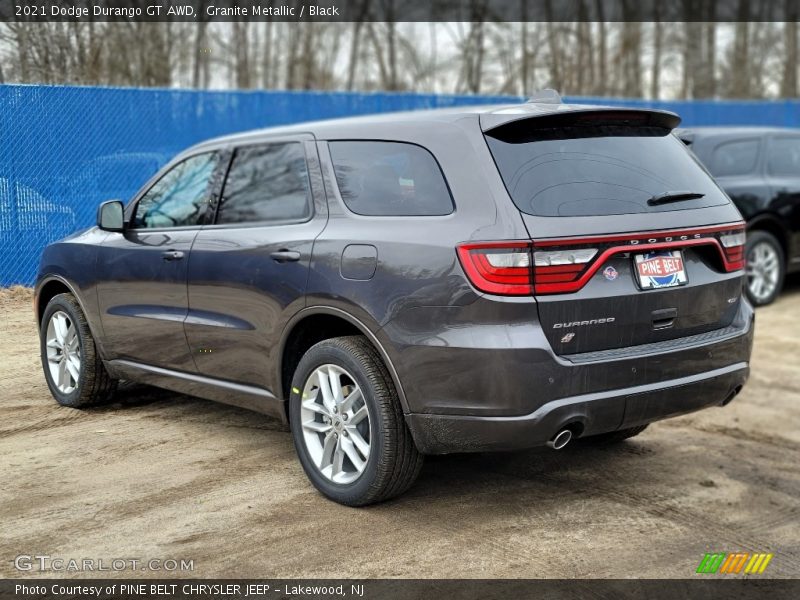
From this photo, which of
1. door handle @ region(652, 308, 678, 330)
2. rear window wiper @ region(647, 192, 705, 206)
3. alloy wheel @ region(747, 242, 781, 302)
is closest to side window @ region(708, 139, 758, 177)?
alloy wheel @ region(747, 242, 781, 302)

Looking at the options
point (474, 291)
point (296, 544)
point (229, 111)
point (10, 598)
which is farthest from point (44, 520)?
point (229, 111)

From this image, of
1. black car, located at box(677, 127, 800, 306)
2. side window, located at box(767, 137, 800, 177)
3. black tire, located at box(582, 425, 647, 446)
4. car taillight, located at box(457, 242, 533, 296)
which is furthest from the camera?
side window, located at box(767, 137, 800, 177)

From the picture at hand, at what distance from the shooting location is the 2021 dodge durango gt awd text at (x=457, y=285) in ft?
12.6

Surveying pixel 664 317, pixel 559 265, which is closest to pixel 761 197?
pixel 664 317

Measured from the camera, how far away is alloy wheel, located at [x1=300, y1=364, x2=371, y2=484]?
170 inches

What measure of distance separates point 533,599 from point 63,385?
379 centimetres

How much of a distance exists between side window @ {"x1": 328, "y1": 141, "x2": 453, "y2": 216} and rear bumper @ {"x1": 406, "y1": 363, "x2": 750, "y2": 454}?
3.00 feet

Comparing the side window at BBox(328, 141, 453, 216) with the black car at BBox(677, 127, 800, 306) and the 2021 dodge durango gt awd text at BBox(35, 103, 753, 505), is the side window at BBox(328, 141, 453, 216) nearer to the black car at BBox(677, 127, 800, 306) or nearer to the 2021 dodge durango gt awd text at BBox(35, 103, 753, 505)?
the 2021 dodge durango gt awd text at BBox(35, 103, 753, 505)

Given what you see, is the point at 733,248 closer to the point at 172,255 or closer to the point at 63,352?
the point at 172,255

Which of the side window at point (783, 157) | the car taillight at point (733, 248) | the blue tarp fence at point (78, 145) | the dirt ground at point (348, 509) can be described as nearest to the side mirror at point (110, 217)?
the blue tarp fence at point (78, 145)

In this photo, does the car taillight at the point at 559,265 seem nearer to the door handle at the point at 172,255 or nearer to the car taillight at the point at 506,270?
the car taillight at the point at 506,270

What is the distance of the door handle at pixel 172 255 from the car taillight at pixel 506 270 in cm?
210

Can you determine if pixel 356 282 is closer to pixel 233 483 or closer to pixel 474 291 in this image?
pixel 474 291

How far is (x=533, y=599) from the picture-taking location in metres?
3.54
